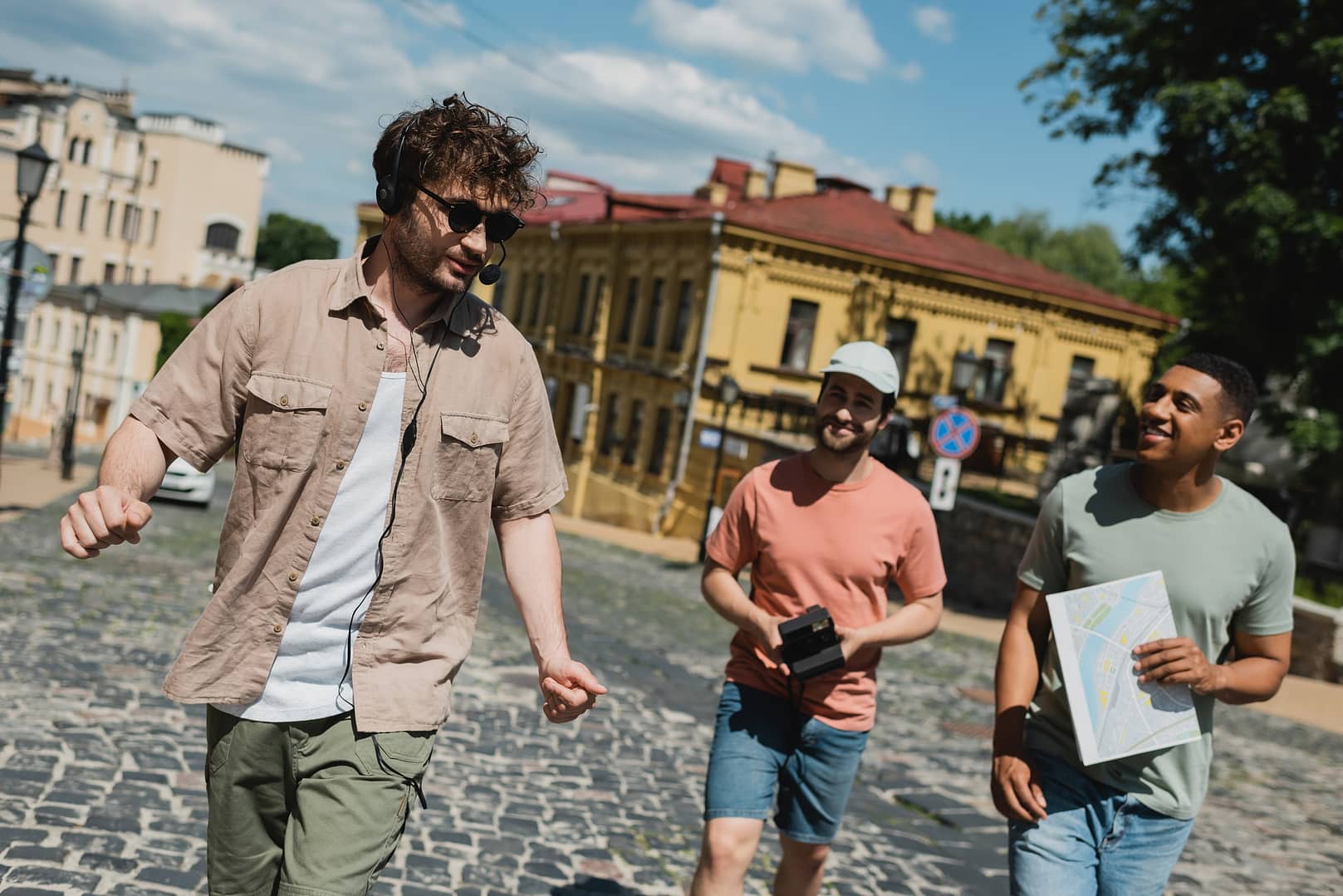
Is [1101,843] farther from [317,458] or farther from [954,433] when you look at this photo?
[954,433]

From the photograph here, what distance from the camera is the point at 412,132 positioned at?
2973 mm

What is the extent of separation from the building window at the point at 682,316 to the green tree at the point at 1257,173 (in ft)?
48.3

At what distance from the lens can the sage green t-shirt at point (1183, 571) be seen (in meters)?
3.51

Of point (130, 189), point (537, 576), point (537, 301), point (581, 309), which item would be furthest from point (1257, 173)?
point (130, 189)

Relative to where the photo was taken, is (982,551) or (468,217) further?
(982,551)

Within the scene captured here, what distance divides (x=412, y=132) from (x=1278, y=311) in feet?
66.7

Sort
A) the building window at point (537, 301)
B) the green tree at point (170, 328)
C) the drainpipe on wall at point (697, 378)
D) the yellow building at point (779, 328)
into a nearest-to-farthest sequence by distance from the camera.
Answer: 1. the drainpipe on wall at point (697, 378)
2. the yellow building at point (779, 328)
3. the building window at point (537, 301)
4. the green tree at point (170, 328)

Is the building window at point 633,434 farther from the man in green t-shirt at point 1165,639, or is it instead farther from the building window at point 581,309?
the man in green t-shirt at point 1165,639

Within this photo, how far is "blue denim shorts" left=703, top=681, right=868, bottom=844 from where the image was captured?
4266 mm

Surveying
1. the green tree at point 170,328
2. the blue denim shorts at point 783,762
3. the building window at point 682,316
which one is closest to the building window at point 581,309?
the building window at point 682,316

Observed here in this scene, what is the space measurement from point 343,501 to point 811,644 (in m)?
1.74

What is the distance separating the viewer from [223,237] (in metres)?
82.6

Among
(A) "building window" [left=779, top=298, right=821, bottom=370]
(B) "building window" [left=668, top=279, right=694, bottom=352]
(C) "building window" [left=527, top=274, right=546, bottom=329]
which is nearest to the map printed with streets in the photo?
(A) "building window" [left=779, top=298, right=821, bottom=370]

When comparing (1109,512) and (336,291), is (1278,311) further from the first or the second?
(336,291)
